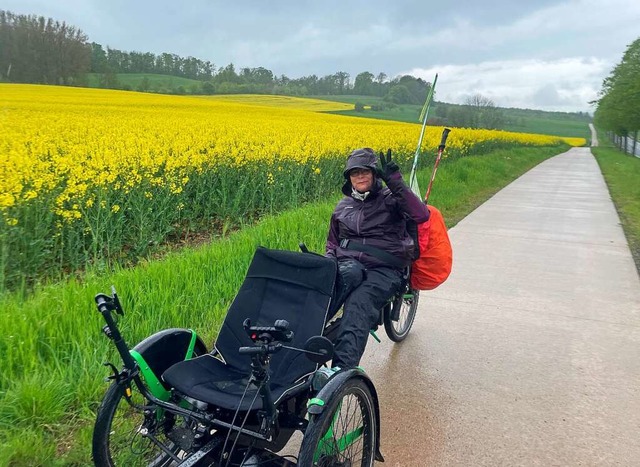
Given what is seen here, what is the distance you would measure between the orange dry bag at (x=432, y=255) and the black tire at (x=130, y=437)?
157 cm

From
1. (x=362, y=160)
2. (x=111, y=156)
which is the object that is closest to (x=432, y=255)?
(x=362, y=160)

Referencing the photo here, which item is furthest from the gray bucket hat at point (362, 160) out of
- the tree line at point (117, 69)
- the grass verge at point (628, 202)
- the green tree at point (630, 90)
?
the green tree at point (630, 90)

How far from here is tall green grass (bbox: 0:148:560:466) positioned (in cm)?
235

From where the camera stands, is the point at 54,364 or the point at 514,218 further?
the point at 514,218

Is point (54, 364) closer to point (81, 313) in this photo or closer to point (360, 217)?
point (81, 313)

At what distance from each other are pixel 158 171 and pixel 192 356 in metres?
4.78

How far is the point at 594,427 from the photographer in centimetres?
288

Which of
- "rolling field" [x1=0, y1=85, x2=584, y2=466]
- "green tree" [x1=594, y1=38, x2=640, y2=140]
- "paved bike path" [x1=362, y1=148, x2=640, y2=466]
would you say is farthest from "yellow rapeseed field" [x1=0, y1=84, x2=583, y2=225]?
"green tree" [x1=594, y1=38, x2=640, y2=140]

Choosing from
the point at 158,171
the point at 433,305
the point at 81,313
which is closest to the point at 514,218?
the point at 433,305

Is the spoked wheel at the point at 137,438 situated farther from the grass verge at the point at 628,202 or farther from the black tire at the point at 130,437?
the grass verge at the point at 628,202

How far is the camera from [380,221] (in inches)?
125

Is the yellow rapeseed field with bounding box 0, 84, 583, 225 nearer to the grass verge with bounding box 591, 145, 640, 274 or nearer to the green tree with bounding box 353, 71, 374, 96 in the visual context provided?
the grass verge with bounding box 591, 145, 640, 274

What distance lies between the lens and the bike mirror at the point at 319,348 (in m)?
2.04

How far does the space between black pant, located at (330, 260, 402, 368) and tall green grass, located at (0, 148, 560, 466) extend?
1142 mm
